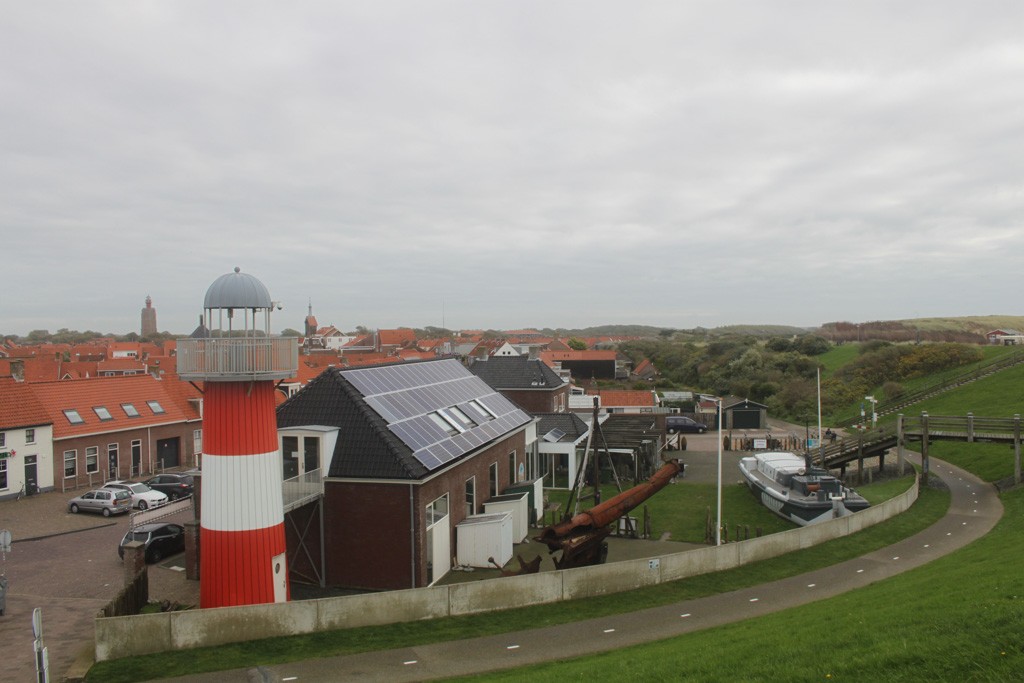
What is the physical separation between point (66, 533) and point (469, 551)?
15160 millimetres

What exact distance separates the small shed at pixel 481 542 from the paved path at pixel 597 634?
5.90 m

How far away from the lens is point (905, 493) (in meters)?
24.3

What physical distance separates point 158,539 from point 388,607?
34.3ft

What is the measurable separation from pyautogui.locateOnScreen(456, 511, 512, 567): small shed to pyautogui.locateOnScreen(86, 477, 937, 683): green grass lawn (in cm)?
481

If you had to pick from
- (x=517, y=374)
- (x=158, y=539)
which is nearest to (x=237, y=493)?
(x=158, y=539)

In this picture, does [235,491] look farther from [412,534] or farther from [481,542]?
[481,542]

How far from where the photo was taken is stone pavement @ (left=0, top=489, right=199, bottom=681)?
14.0m

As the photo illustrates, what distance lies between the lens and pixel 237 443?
14219 millimetres

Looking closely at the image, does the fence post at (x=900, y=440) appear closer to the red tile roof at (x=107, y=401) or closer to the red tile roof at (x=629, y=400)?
the red tile roof at (x=629, y=400)

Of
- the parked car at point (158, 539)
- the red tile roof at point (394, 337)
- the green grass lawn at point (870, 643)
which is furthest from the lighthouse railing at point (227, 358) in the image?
the red tile roof at point (394, 337)

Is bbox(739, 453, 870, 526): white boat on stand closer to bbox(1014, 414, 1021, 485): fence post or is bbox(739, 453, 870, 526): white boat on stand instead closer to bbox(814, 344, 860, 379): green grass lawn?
bbox(1014, 414, 1021, 485): fence post

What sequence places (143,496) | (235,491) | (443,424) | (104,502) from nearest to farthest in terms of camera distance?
(235,491)
(443,424)
(104,502)
(143,496)

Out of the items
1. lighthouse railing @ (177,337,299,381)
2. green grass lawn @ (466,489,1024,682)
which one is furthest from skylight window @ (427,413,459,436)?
green grass lawn @ (466,489,1024,682)

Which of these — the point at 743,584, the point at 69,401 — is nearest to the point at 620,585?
the point at 743,584
